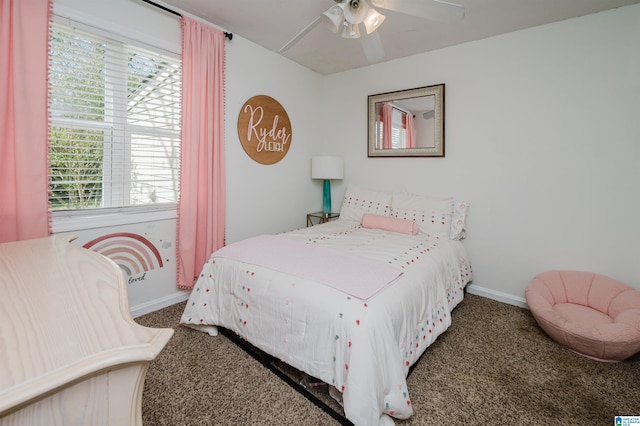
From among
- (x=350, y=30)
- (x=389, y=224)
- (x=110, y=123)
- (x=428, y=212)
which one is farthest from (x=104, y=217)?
(x=428, y=212)

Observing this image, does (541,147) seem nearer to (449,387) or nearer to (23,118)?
(449,387)

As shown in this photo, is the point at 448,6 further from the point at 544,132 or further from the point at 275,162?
the point at 275,162

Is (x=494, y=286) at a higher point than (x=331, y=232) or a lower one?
lower

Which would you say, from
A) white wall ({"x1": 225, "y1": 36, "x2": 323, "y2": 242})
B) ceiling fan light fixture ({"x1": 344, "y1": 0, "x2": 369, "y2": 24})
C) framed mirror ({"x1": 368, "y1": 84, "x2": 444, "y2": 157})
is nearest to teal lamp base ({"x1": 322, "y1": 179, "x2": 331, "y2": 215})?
white wall ({"x1": 225, "y1": 36, "x2": 323, "y2": 242})

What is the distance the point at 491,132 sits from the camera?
2803 millimetres

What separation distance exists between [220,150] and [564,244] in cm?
312

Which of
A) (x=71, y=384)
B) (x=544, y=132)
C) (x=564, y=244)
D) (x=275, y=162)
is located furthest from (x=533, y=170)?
(x=71, y=384)

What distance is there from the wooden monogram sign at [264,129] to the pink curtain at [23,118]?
1491 mm

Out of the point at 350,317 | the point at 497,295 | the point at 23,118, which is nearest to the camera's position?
the point at 350,317

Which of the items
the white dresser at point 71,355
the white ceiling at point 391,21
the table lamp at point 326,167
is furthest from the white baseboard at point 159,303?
the white ceiling at point 391,21

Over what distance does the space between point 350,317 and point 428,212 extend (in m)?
1.85

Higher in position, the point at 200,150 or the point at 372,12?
the point at 372,12

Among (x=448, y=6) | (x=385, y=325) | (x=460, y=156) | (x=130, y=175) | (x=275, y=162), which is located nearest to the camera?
(x=385, y=325)

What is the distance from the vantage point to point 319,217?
3750 mm
